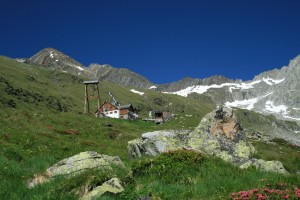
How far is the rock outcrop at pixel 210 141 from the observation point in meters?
21.8

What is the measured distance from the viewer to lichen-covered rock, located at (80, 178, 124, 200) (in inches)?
475

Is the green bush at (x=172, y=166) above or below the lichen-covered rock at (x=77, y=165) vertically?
above

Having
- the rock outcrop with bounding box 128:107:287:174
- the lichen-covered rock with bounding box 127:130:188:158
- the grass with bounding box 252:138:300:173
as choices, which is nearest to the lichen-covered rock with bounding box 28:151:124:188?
the lichen-covered rock with bounding box 127:130:188:158

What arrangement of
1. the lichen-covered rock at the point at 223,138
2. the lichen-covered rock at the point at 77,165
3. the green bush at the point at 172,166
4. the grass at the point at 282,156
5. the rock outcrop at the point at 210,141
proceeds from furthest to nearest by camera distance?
the grass at the point at 282,156 < the rock outcrop at the point at 210,141 < the lichen-covered rock at the point at 223,138 < the lichen-covered rock at the point at 77,165 < the green bush at the point at 172,166

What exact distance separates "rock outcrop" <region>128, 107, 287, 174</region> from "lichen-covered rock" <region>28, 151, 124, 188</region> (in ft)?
15.8

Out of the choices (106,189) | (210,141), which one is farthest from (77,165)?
(210,141)

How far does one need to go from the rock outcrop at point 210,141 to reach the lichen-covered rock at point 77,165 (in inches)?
190

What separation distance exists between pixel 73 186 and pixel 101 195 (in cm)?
166

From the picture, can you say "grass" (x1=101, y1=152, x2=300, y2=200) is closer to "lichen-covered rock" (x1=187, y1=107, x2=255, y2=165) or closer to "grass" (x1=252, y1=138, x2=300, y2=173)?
"lichen-covered rock" (x1=187, y1=107, x2=255, y2=165)

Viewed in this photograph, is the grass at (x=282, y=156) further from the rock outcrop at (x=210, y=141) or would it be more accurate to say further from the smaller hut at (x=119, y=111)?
the smaller hut at (x=119, y=111)

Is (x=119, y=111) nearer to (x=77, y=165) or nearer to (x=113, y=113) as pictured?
(x=113, y=113)

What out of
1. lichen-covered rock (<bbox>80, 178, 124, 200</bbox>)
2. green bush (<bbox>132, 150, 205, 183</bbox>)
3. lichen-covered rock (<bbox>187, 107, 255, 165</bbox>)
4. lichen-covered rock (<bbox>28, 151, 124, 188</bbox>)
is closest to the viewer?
lichen-covered rock (<bbox>80, 178, 124, 200</bbox>)

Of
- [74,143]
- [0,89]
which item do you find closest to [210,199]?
[74,143]

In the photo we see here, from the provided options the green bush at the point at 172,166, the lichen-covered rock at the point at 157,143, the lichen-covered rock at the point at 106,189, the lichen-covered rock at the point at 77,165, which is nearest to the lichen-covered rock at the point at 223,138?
the lichen-covered rock at the point at 157,143
